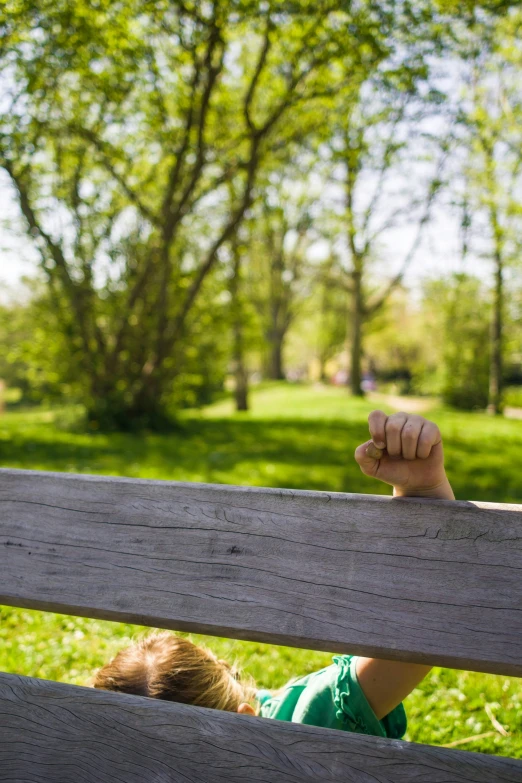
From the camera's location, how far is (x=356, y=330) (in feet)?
79.4

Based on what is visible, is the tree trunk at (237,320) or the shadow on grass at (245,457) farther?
the tree trunk at (237,320)

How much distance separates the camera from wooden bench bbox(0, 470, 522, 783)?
1046 millimetres

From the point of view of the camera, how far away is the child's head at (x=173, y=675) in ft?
5.18

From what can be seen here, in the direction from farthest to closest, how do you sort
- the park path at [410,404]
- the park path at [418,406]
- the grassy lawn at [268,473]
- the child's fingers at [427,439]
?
the park path at [410,404] < the park path at [418,406] < the grassy lawn at [268,473] < the child's fingers at [427,439]

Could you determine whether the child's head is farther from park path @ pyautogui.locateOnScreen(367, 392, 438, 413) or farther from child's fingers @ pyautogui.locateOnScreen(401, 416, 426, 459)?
park path @ pyautogui.locateOnScreen(367, 392, 438, 413)

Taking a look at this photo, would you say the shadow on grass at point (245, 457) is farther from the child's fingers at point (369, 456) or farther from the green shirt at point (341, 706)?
the child's fingers at point (369, 456)

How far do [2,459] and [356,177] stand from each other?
881 centimetres

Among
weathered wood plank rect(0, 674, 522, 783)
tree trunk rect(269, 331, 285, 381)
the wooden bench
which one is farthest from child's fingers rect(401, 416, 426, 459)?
tree trunk rect(269, 331, 285, 381)

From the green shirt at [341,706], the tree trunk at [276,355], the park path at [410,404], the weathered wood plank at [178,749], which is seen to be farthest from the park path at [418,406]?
the weathered wood plank at [178,749]

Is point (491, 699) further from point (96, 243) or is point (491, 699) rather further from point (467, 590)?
point (96, 243)

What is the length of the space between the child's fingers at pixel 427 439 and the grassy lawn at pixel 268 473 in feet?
5.70

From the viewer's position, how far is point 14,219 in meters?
10.5

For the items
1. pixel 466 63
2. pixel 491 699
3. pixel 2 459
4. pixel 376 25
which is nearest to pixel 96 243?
→ pixel 2 459

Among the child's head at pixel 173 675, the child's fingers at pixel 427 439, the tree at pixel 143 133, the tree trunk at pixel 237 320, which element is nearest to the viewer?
the child's fingers at pixel 427 439
